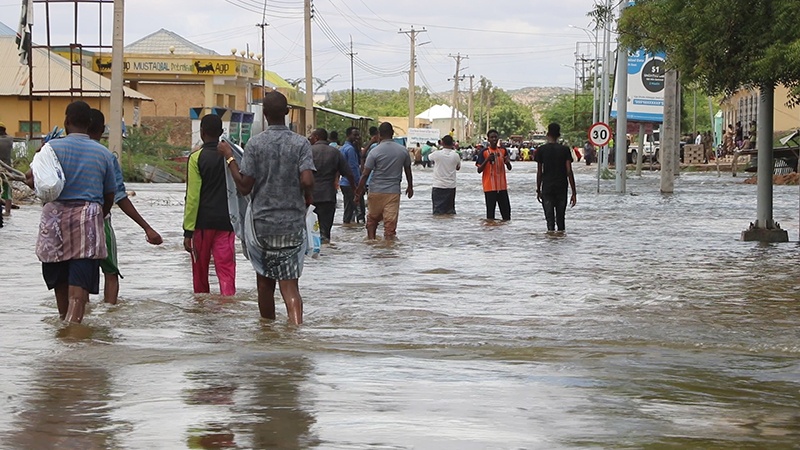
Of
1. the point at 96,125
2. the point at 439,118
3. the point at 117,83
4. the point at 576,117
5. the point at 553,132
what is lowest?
the point at 96,125

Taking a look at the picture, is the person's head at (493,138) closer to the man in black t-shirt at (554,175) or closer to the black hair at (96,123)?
the man in black t-shirt at (554,175)

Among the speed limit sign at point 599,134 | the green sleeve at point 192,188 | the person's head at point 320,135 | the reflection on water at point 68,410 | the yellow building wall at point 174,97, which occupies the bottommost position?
the reflection on water at point 68,410

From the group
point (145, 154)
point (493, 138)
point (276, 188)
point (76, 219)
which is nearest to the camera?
point (76, 219)

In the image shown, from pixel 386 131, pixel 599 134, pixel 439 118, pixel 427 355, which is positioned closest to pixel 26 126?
pixel 599 134

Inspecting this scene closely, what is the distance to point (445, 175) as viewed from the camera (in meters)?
24.4

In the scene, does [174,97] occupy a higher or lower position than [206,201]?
higher

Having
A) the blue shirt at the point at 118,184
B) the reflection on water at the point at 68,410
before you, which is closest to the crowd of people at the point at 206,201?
the blue shirt at the point at 118,184

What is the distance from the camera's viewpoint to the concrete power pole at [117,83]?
2948 centimetres

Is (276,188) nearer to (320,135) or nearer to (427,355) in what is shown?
(427,355)

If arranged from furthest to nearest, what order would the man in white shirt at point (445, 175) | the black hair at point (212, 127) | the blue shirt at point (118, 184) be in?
the man in white shirt at point (445, 175)
the black hair at point (212, 127)
the blue shirt at point (118, 184)

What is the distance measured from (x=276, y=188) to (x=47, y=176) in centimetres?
149

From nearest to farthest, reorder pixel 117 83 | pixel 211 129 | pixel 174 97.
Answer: pixel 211 129 → pixel 117 83 → pixel 174 97

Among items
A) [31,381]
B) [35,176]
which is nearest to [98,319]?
[35,176]

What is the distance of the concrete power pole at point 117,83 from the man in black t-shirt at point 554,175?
12637mm
